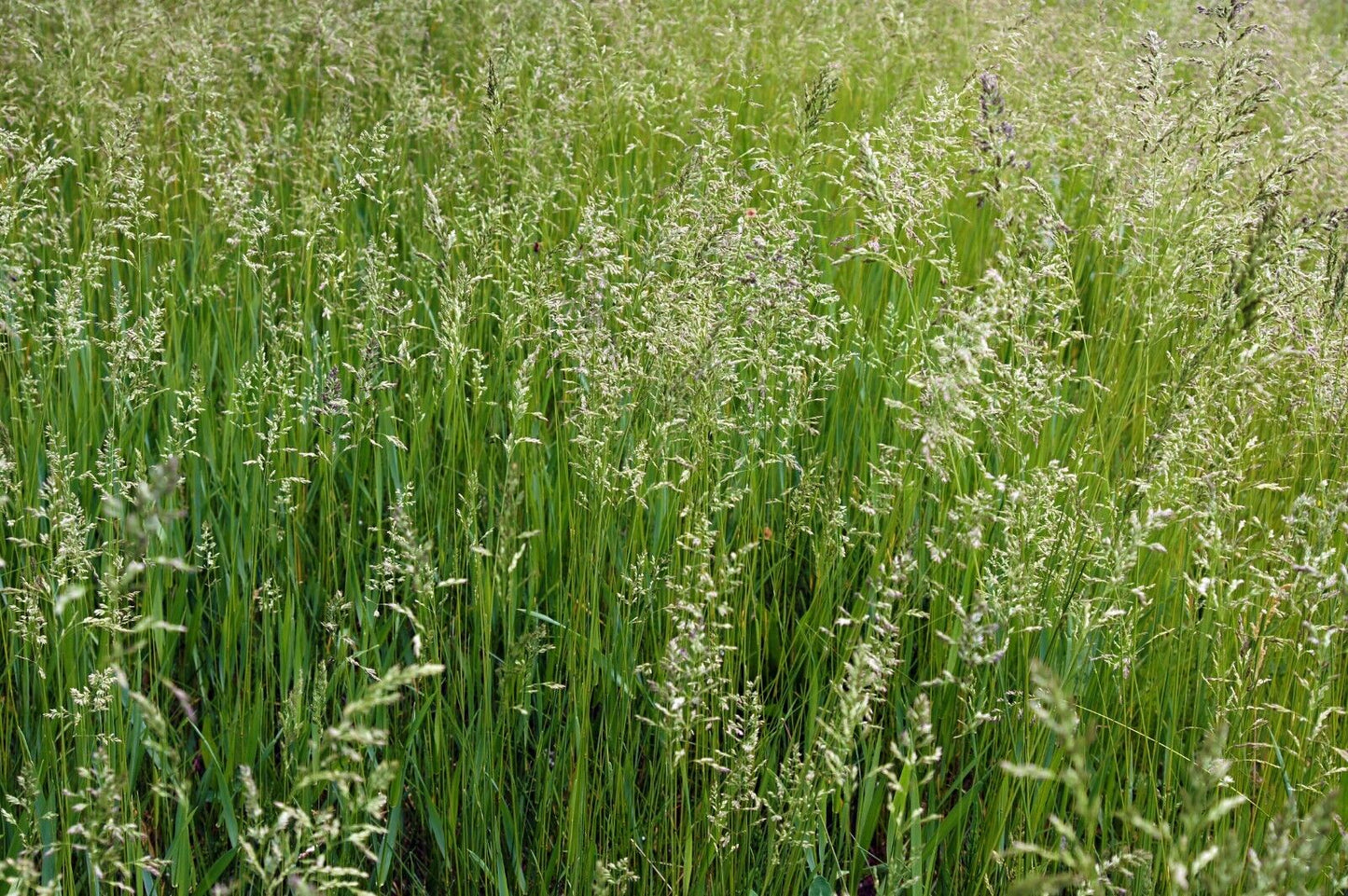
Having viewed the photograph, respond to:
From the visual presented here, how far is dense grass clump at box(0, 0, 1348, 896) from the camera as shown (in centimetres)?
175

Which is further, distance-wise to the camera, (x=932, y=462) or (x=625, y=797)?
(x=625, y=797)

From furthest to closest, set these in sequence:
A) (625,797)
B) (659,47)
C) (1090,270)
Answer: (659,47) → (1090,270) → (625,797)

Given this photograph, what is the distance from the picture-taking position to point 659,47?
4266 millimetres

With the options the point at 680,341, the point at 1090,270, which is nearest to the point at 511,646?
the point at 680,341

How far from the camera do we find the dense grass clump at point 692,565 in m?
1.75

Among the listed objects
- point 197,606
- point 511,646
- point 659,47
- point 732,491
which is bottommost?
point 197,606

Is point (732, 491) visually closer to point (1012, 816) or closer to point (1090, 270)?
point (1012, 816)

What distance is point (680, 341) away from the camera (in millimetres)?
1964

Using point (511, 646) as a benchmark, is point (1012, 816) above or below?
below

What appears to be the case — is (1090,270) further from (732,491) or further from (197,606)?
(197,606)

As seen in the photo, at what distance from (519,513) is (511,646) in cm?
71

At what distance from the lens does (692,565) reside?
6.37 ft

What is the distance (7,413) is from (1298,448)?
291cm

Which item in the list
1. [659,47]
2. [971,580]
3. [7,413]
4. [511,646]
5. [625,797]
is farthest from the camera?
[659,47]
